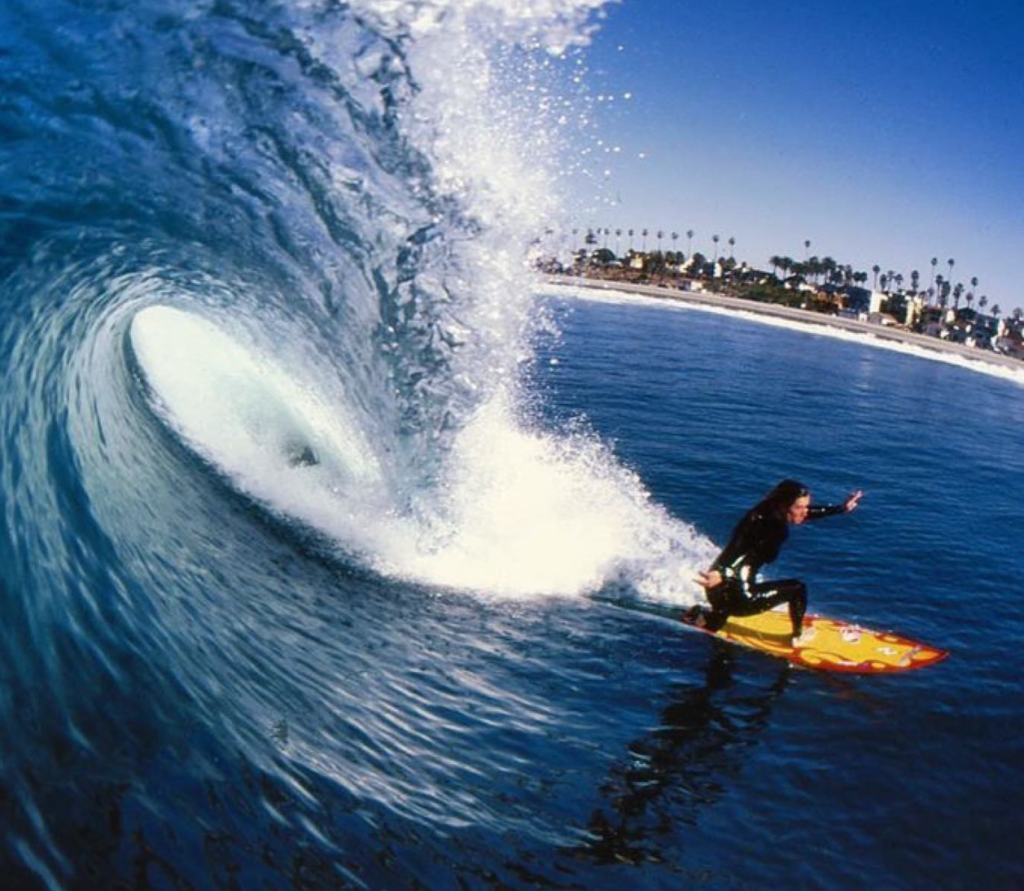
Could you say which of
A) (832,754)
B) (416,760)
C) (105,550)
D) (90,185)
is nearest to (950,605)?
(832,754)

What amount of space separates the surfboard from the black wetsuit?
300mm

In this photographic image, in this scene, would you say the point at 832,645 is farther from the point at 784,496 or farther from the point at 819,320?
the point at 819,320

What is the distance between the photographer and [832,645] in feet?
33.2

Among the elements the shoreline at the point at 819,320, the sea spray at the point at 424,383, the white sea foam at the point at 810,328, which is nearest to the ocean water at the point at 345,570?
the sea spray at the point at 424,383

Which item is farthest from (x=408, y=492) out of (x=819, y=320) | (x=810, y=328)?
(x=819, y=320)

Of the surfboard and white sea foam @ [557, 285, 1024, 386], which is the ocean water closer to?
the surfboard

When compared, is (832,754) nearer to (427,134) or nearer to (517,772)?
(517,772)

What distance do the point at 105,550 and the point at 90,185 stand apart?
3410 millimetres

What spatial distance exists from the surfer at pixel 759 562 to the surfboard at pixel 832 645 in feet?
0.85

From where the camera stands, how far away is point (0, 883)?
11.1 feet

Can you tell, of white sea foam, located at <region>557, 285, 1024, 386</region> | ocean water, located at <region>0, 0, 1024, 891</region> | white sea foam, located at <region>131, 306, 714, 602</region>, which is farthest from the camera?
white sea foam, located at <region>557, 285, 1024, 386</region>

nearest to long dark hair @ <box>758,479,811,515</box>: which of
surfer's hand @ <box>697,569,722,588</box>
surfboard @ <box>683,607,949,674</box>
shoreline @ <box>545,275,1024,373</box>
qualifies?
surfer's hand @ <box>697,569,722,588</box>

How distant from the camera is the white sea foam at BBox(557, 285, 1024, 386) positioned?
3135 inches

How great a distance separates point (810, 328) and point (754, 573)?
100973mm
